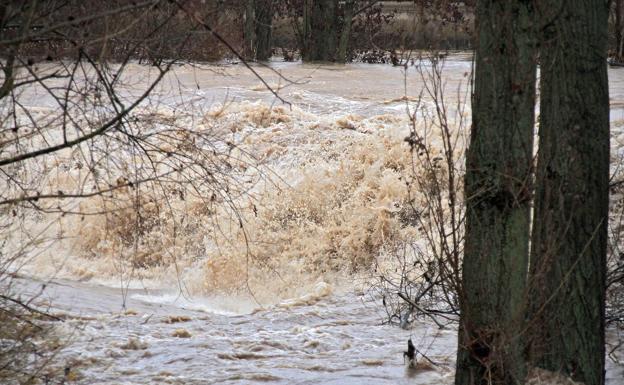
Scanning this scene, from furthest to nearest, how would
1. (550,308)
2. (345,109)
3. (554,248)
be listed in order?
(345,109) → (550,308) → (554,248)

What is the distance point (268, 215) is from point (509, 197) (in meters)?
7.46

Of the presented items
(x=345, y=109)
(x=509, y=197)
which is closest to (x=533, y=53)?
(x=509, y=197)

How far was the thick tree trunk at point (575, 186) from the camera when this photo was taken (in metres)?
6.43

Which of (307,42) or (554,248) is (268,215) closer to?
(554,248)

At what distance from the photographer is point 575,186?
650cm

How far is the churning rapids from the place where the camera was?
8281mm

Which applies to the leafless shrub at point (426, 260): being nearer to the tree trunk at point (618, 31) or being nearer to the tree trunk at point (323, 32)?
the tree trunk at point (618, 31)

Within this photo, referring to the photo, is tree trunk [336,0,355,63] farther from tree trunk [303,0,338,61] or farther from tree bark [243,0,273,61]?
tree bark [243,0,273,61]

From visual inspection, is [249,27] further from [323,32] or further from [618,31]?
[618,31]

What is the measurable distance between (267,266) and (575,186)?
6180 mm

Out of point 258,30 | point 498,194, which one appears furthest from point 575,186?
point 258,30

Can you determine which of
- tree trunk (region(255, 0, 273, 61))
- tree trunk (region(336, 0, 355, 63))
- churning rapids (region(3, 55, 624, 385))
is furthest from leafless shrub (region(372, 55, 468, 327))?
tree trunk (region(255, 0, 273, 61))

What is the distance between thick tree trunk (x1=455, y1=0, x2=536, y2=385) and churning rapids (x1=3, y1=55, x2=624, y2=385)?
173 cm

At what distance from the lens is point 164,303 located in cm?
1152
